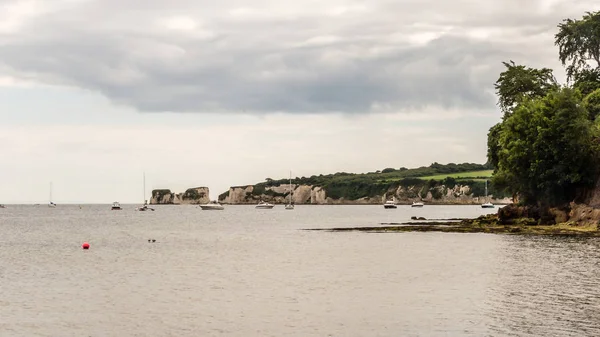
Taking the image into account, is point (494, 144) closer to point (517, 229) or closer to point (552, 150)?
point (552, 150)

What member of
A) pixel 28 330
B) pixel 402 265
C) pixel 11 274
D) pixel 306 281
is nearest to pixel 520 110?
pixel 402 265

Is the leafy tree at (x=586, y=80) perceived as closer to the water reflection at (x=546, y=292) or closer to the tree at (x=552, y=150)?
the tree at (x=552, y=150)

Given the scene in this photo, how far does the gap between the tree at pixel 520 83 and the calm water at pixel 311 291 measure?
5283cm

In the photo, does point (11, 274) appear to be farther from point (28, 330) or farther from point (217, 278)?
point (28, 330)

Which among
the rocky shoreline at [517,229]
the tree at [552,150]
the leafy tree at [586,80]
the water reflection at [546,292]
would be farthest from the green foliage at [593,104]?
the water reflection at [546,292]

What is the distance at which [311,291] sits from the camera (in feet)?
164

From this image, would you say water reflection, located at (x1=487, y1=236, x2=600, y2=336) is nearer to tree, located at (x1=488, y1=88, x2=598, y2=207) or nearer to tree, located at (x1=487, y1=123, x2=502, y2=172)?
tree, located at (x1=488, y1=88, x2=598, y2=207)

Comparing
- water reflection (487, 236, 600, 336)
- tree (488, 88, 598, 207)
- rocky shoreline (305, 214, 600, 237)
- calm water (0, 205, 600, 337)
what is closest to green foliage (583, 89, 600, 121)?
tree (488, 88, 598, 207)

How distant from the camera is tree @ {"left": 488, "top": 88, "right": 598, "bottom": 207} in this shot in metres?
105

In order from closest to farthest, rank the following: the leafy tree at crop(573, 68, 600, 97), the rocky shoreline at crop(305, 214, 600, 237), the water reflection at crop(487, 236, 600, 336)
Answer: the water reflection at crop(487, 236, 600, 336) < the rocky shoreline at crop(305, 214, 600, 237) < the leafy tree at crop(573, 68, 600, 97)

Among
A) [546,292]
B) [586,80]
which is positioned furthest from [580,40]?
[546,292]

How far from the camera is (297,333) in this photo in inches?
1384

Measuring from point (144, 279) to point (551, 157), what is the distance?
229 ft

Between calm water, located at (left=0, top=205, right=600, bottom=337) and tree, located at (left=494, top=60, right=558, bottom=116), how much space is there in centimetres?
5283
